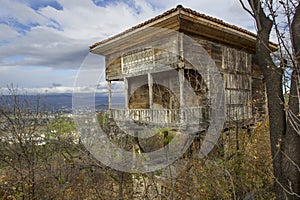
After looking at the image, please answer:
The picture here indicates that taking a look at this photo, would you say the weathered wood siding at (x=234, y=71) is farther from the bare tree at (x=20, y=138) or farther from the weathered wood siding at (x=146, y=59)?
the bare tree at (x=20, y=138)

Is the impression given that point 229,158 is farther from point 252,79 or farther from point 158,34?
point 252,79

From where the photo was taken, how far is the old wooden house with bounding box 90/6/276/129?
24.7 ft

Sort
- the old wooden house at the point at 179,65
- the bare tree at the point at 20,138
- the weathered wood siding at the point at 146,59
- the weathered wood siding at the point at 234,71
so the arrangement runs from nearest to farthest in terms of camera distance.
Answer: the bare tree at the point at 20,138
the old wooden house at the point at 179,65
the weathered wood siding at the point at 146,59
the weathered wood siding at the point at 234,71

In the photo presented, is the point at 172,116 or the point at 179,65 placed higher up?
the point at 179,65

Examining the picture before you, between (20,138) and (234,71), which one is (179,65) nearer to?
(234,71)

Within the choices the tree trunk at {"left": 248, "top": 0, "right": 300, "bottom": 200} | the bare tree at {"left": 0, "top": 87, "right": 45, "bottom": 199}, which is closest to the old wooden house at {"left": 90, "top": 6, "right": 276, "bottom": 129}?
the tree trunk at {"left": 248, "top": 0, "right": 300, "bottom": 200}

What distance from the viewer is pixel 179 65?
7.71 m

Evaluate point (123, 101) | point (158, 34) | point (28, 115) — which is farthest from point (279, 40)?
point (123, 101)

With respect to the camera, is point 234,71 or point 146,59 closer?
point 146,59

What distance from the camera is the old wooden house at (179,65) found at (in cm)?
753

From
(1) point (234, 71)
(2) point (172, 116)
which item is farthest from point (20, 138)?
(1) point (234, 71)

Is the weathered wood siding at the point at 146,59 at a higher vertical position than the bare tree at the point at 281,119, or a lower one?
higher

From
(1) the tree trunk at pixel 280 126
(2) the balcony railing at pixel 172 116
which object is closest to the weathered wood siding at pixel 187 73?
(2) the balcony railing at pixel 172 116

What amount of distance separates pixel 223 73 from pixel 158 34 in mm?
3053
